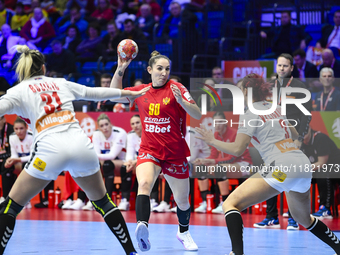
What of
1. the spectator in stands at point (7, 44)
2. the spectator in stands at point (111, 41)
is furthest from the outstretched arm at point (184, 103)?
the spectator in stands at point (7, 44)

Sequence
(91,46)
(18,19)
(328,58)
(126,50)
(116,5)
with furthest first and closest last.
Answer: (18,19)
(116,5)
(91,46)
(328,58)
(126,50)

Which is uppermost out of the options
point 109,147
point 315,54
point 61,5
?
point 61,5

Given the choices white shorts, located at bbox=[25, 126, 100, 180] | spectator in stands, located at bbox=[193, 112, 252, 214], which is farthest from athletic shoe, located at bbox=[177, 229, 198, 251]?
spectator in stands, located at bbox=[193, 112, 252, 214]

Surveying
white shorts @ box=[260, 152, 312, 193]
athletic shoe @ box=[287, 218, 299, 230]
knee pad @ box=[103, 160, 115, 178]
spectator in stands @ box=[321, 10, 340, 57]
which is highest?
spectator in stands @ box=[321, 10, 340, 57]

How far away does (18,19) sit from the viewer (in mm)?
16344

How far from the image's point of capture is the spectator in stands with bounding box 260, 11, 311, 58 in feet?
41.4

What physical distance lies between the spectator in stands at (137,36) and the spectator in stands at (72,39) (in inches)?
77.2

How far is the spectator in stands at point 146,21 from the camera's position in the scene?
564 inches

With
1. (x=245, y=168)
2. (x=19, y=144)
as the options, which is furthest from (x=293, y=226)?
(x=19, y=144)

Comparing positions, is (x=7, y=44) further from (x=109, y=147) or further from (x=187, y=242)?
(x=187, y=242)

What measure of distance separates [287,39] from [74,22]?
7.03 meters

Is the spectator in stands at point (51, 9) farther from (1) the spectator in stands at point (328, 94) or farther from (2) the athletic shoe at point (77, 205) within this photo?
(1) the spectator in stands at point (328, 94)

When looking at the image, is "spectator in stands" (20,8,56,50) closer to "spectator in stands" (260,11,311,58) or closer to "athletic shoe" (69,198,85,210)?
"spectator in stands" (260,11,311,58)

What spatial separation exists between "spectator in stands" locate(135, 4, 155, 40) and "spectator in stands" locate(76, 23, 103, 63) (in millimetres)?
1280
